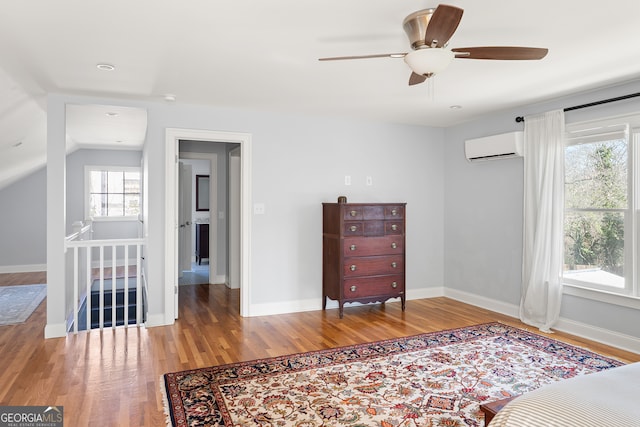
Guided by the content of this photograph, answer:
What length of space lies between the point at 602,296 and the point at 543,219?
0.84 meters

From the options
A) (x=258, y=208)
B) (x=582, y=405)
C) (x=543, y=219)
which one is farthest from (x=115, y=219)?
(x=582, y=405)

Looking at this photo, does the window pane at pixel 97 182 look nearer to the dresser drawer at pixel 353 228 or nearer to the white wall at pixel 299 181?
the white wall at pixel 299 181

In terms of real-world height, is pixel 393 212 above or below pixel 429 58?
below

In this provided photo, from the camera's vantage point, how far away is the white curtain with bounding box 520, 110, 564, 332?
3938 mm

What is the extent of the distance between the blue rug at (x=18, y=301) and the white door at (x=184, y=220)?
2.10 metres

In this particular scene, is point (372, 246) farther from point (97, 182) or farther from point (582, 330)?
point (97, 182)

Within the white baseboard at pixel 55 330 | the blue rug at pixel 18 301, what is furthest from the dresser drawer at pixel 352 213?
the blue rug at pixel 18 301

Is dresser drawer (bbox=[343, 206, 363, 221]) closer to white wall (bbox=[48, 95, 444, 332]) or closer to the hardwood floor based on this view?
white wall (bbox=[48, 95, 444, 332])

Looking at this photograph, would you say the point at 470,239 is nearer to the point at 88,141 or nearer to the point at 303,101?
the point at 303,101

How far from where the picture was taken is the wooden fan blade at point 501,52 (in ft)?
6.89

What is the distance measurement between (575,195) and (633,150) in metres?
0.65

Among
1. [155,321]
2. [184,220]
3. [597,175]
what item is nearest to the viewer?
[597,175]

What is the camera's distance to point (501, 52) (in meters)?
2.14

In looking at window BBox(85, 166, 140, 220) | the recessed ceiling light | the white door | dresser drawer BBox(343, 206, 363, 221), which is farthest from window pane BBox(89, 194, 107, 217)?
dresser drawer BBox(343, 206, 363, 221)
